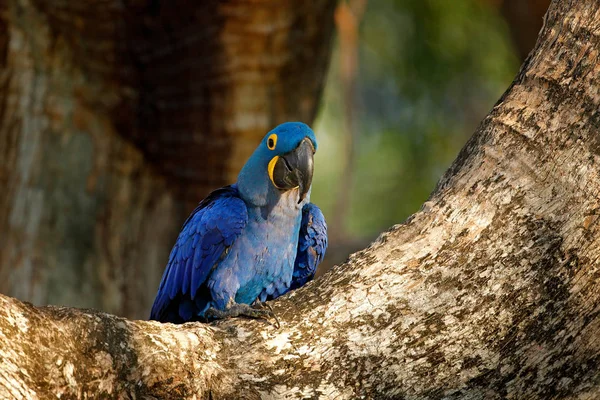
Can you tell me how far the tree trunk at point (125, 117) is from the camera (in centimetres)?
507

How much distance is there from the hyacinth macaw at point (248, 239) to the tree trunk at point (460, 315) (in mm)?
1364

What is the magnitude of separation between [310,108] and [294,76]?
36 cm

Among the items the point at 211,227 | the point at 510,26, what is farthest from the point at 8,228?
the point at 510,26

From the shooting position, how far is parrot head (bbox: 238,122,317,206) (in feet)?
13.1

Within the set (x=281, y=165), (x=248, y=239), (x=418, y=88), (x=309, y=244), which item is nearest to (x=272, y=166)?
(x=281, y=165)

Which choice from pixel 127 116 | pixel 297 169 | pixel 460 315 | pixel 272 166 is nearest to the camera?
pixel 460 315

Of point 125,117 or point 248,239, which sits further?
point 125,117

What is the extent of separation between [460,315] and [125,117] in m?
3.72

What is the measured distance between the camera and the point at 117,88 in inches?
213

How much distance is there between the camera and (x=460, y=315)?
8.40 feet

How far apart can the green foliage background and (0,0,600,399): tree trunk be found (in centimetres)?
536

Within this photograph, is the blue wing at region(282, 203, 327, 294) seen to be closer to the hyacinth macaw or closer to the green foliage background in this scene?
the hyacinth macaw

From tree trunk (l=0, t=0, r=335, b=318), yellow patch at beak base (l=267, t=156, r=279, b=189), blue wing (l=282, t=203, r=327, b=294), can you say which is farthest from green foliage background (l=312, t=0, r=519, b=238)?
yellow patch at beak base (l=267, t=156, r=279, b=189)

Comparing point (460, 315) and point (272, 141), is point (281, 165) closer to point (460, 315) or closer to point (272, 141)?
point (272, 141)
